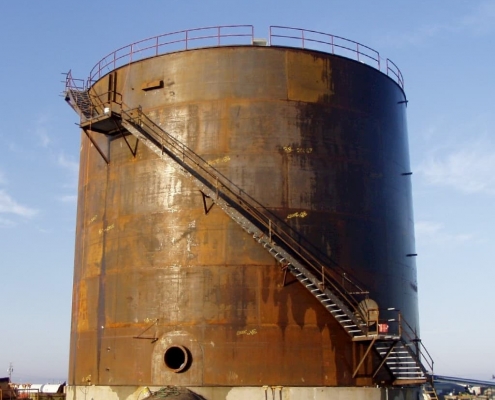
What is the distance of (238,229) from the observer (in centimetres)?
2048

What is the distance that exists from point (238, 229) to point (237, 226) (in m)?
0.10

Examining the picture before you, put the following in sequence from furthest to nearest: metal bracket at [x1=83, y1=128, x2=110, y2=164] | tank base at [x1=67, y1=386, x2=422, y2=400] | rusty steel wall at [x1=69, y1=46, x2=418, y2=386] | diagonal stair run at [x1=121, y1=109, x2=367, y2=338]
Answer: metal bracket at [x1=83, y1=128, x2=110, y2=164]
rusty steel wall at [x1=69, y1=46, x2=418, y2=386]
diagonal stair run at [x1=121, y1=109, x2=367, y2=338]
tank base at [x1=67, y1=386, x2=422, y2=400]

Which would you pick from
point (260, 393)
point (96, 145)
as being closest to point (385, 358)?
point (260, 393)

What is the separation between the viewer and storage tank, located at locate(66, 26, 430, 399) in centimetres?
1992

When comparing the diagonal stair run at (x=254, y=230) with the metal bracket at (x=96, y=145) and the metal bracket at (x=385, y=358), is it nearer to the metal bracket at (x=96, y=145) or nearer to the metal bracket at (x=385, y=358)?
the metal bracket at (x=385, y=358)

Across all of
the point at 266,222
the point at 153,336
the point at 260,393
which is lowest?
the point at 260,393

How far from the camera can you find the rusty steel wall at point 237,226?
65.5 ft

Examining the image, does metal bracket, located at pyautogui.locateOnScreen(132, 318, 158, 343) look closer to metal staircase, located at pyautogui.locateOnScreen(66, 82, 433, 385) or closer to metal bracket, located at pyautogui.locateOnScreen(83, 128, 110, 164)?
metal staircase, located at pyautogui.locateOnScreen(66, 82, 433, 385)

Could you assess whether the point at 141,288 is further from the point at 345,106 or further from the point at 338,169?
the point at 345,106

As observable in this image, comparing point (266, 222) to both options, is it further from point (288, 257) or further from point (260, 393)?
point (260, 393)

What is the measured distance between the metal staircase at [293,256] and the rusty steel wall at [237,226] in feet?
A: 1.13

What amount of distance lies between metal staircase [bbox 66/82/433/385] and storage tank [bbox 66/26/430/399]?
0.35 ft

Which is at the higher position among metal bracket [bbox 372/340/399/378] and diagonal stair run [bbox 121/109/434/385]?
diagonal stair run [bbox 121/109/434/385]

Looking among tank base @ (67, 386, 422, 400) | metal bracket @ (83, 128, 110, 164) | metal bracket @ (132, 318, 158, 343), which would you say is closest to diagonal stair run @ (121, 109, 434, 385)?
tank base @ (67, 386, 422, 400)
